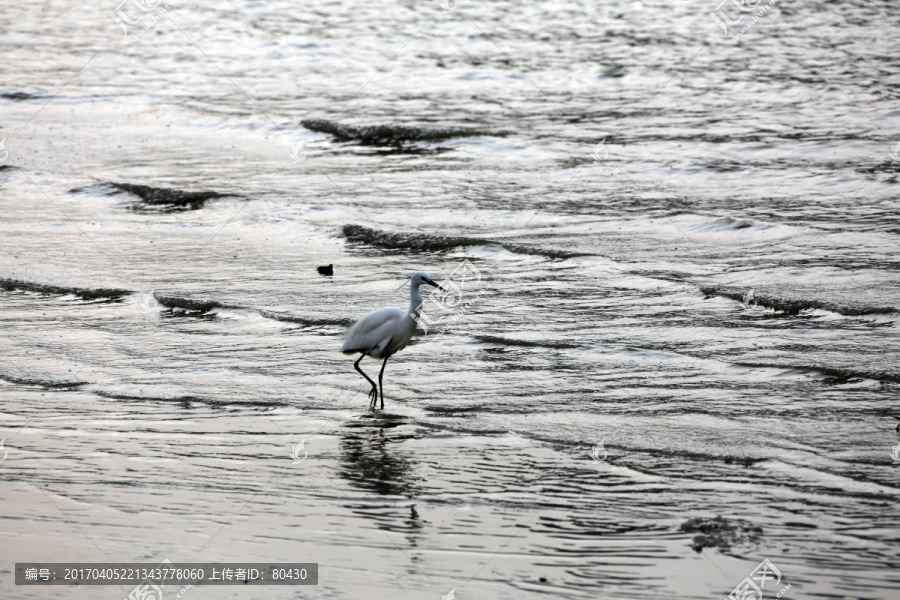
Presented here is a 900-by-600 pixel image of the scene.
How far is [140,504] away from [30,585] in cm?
84

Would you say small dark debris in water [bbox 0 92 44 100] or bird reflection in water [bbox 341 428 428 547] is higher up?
bird reflection in water [bbox 341 428 428 547]

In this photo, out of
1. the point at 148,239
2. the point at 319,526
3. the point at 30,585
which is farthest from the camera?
the point at 148,239

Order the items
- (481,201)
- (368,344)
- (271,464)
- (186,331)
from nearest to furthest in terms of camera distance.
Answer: (271,464), (368,344), (186,331), (481,201)

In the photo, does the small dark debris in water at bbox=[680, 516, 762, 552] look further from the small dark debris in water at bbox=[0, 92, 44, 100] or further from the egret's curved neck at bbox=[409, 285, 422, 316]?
the small dark debris in water at bbox=[0, 92, 44, 100]

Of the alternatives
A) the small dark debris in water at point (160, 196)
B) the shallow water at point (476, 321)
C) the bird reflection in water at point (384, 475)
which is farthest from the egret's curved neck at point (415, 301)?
the small dark debris in water at point (160, 196)

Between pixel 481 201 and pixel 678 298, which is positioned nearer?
pixel 678 298

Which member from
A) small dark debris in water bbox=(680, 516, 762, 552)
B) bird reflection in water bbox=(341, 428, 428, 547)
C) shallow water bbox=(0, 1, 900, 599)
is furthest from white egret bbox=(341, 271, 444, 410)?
small dark debris in water bbox=(680, 516, 762, 552)

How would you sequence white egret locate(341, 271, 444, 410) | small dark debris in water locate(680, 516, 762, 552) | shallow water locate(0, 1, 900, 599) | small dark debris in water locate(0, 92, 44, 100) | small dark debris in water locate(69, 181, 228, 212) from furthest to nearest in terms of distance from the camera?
small dark debris in water locate(0, 92, 44, 100), small dark debris in water locate(69, 181, 228, 212), white egret locate(341, 271, 444, 410), shallow water locate(0, 1, 900, 599), small dark debris in water locate(680, 516, 762, 552)

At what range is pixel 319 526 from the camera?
15.9 ft

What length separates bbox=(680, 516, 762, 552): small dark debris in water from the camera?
4570mm

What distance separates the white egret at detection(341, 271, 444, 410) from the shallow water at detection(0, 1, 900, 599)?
321 millimetres

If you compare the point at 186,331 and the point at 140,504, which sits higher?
the point at 140,504

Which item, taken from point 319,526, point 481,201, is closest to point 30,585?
point 319,526

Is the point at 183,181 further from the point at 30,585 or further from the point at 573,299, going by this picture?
the point at 30,585
